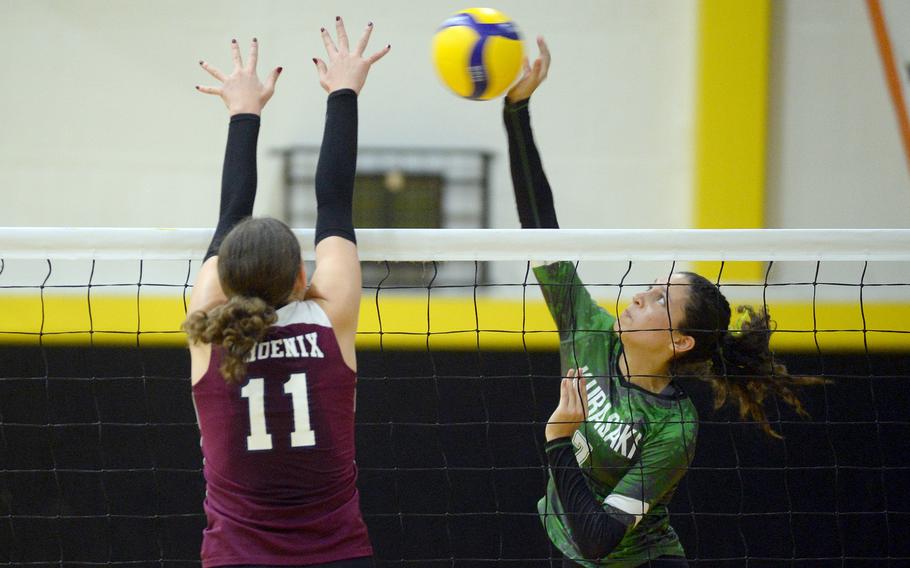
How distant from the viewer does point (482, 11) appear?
2.77 metres

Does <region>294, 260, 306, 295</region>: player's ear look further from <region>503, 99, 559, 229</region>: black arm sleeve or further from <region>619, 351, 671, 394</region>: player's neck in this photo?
<region>619, 351, 671, 394</region>: player's neck

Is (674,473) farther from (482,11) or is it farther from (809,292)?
(809,292)

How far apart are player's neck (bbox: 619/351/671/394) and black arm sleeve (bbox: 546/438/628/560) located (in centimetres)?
37

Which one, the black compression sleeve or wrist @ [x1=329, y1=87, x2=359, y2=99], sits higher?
wrist @ [x1=329, y1=87, x2=359, y2=99]

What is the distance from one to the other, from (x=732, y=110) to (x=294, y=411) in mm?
4345

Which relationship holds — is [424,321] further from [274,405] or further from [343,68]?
[274,405]

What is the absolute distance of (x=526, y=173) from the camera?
266cm

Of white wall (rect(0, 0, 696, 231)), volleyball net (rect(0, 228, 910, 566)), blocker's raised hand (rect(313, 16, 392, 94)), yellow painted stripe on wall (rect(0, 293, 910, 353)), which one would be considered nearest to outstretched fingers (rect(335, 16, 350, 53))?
blocker's raised hand (rect(313, 16, 392, 94))

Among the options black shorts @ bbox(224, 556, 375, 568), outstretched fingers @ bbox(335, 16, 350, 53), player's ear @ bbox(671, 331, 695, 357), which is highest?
outstretched fingers @ bbox(335, 16, 350, 53)

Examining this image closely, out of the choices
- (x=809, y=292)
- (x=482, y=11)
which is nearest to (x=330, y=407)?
(x=482, y=11)

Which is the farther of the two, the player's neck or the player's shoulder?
the player's neck

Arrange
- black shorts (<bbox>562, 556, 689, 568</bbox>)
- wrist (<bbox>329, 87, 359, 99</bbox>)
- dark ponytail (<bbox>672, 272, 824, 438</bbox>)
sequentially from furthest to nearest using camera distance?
dark ponytail (<bbox>672, 272, 824, 438</bbox>) < black shorts (<bbox>562, 556, 689, 568</bbox>) < wrist (<bbox>329, 87, 359, 99</bbox>)

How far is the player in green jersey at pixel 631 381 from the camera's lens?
7.97 feet

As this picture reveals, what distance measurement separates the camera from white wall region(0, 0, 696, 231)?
18.9 ft
